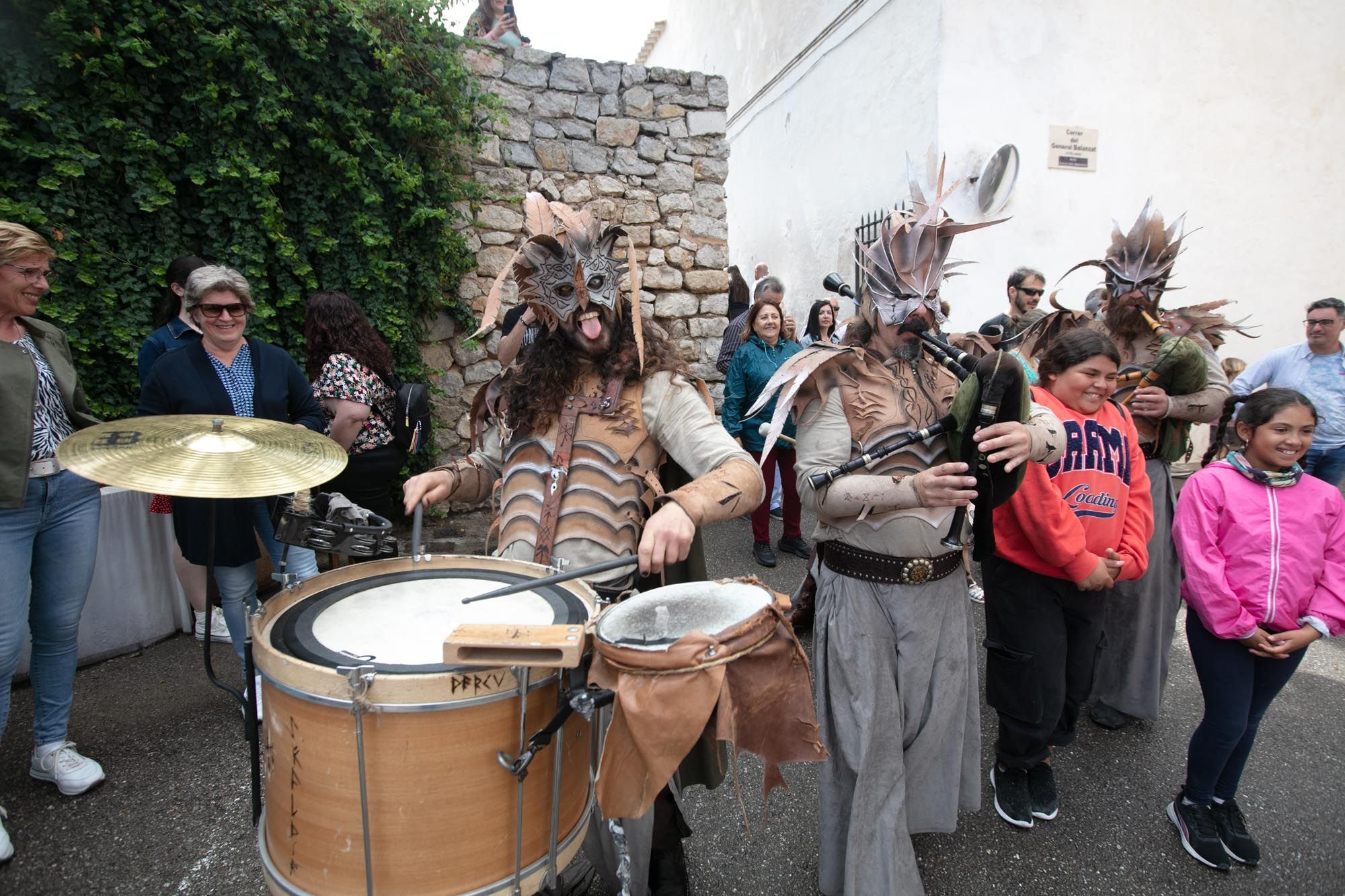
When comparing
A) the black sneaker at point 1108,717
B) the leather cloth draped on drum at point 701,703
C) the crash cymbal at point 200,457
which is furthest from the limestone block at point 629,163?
the leather cloth draped on drum at point 701,703

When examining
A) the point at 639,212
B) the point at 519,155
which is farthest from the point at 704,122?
the point at 519,155

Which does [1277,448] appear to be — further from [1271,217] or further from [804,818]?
[1271,217]

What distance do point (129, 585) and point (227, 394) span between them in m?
1.64

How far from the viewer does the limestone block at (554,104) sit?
6250 millimetres

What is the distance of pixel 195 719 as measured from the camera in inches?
129

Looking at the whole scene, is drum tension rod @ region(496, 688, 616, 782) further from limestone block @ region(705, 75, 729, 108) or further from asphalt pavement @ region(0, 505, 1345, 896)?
limestone block @ region(705, 75, 729, 108)

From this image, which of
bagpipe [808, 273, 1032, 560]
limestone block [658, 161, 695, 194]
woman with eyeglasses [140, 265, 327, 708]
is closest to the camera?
bagpipe [808, 273, 1032, 560]

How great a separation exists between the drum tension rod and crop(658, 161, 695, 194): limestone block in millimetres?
6129

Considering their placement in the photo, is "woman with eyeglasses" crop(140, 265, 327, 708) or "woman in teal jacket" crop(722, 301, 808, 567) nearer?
"woman with eyeglasses" crop(140, 265, 327, 708)

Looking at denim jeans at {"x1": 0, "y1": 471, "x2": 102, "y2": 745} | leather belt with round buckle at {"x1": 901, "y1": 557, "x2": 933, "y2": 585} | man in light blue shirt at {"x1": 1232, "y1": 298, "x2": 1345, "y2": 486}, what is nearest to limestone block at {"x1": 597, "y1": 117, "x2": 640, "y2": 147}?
denim jeans at {"x1": 0, "y1": 471, "x2": 102, "y2": 745}

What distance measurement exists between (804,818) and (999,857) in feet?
2.32

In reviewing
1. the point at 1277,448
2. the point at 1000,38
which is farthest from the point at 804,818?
the point at 1000,38

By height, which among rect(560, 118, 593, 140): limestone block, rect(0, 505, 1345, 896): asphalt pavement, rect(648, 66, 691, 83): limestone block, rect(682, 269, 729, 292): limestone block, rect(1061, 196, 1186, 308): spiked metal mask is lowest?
rect(0, 505, 1345, 896): asphalt pavement

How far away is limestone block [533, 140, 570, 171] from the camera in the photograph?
6.30 m
